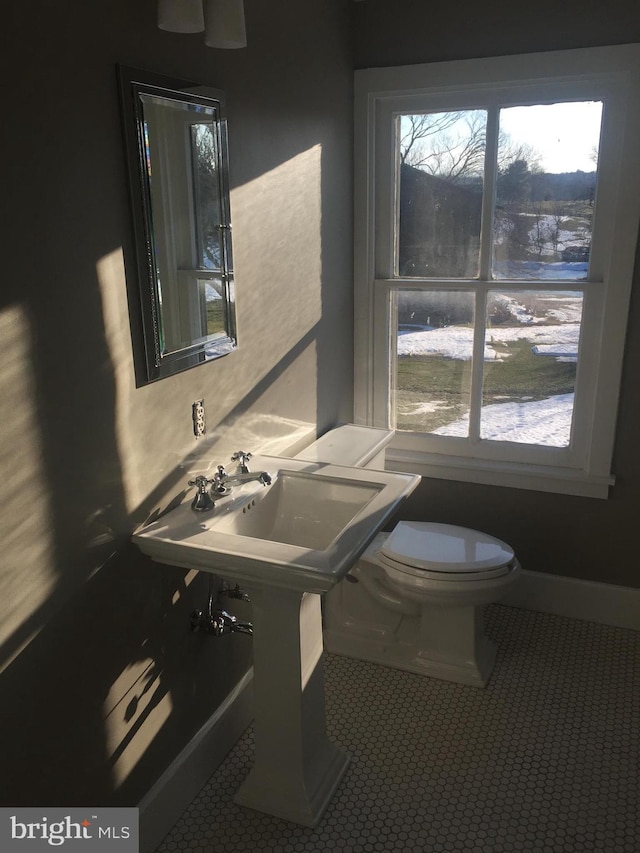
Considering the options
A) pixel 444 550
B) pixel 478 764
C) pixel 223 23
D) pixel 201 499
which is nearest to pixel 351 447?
pixel 444 550

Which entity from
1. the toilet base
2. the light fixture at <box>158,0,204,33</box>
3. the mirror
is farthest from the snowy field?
the light fixture at <box>158,0,204,33</box>

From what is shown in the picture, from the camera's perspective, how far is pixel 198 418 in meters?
1.93

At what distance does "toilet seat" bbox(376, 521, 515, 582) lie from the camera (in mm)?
2400

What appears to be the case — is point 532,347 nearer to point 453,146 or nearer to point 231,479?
point 453,146

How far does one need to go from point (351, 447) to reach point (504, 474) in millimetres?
699

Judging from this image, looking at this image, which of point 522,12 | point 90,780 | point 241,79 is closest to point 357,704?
point 90,780

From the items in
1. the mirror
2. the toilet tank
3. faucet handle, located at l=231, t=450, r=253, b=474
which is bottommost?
the toilet tank

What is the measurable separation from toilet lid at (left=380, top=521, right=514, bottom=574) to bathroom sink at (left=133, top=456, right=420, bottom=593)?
19.3 inches

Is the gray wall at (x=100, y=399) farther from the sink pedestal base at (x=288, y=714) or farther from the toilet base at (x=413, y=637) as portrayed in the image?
the toilet base at (x=413, y=637)

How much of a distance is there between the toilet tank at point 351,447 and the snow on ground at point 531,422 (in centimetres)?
42

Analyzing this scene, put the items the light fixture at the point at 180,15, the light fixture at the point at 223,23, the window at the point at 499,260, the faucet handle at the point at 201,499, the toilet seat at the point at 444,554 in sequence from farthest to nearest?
the window at the point at 499,260, the toilet seat at the point at 444,554, the faucet handle at the point at 201,499, the light fixture at the point at 223,23, the light fixture at the point at 180,15

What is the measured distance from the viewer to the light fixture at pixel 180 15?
5.01ft

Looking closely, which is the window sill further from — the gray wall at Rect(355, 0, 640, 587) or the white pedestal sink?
the white pedestal sink

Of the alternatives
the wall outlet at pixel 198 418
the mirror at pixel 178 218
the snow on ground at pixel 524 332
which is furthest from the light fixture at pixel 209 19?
the snow on ground at pixel 524 332
